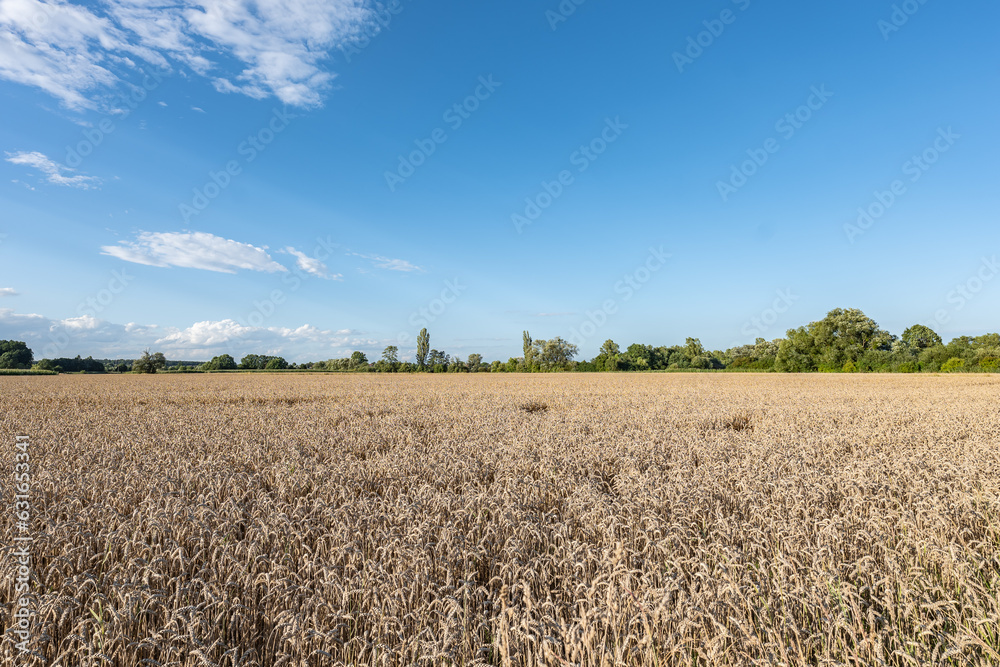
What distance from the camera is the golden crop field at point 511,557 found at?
246 cm

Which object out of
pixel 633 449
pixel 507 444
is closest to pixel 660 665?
pixel 633 449

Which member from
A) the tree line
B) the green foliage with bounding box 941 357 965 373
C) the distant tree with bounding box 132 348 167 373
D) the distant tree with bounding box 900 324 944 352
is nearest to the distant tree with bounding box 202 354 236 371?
the tree line

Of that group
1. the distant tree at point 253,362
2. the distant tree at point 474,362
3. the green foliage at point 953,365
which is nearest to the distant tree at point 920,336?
the green foliage at point 953,365

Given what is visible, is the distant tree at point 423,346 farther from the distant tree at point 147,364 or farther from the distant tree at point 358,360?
the distant tree at point 147,364

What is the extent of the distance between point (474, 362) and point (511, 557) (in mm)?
109545

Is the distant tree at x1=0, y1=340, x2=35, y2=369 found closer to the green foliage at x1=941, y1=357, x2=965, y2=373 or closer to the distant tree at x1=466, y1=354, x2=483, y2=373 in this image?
the distant tree at x1=466, y1=354, x2=483, y2=373

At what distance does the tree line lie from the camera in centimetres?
7131

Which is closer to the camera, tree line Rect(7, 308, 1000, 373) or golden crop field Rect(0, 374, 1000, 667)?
golden crop field Rect(0, 374, 1000, 667)

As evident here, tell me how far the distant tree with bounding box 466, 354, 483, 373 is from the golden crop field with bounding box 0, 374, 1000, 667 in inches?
3967

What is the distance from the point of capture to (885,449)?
25.8 feet

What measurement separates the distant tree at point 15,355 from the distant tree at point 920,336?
17503 centimetres

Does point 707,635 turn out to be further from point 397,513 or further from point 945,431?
point 945,431

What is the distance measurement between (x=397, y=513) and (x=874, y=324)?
4131 inches

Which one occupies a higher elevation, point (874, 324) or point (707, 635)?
point (874, 324)
